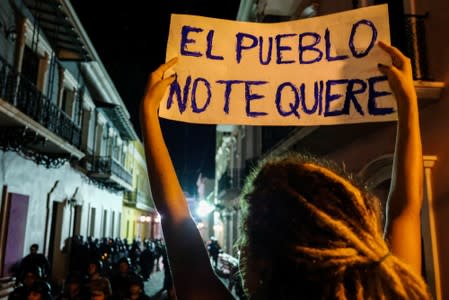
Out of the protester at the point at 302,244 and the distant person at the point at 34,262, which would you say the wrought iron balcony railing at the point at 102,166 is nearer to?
the distant person at the point at 34,262

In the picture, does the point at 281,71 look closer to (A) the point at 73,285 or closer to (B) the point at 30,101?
(A) the point at 73,285

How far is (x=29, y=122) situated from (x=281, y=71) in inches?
355

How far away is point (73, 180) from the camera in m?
16.6

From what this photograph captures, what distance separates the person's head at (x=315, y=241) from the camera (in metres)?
0.94

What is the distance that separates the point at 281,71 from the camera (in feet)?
8.05

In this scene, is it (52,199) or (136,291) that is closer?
(136,291)

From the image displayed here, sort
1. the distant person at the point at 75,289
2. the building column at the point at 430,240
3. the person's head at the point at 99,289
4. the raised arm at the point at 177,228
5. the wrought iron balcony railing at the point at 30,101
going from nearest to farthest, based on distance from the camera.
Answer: the raised arm at the point at 177,228 < the building column at the point at 430,240 < the person's head at the point at 99,289 < the distant person at the point at 75,289 < the wrought iron balcony railing at the point at 30,101

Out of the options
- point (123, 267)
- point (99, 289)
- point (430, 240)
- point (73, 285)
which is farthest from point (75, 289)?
point (430, 240)

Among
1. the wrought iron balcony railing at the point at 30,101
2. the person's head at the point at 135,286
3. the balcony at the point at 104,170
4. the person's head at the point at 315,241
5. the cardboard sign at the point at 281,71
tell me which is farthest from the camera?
the balcony at the point at 104,170

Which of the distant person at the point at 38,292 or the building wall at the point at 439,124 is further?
the distant person at the point at 38,292

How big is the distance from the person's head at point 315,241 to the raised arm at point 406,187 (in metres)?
0.29

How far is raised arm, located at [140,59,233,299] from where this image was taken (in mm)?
1161

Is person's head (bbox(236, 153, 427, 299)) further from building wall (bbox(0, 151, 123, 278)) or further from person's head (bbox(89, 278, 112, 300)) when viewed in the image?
building wall (bbox(0, 151, 123, 278))

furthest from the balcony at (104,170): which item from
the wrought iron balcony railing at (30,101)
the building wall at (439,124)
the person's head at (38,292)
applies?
the building wall at (439,124)
